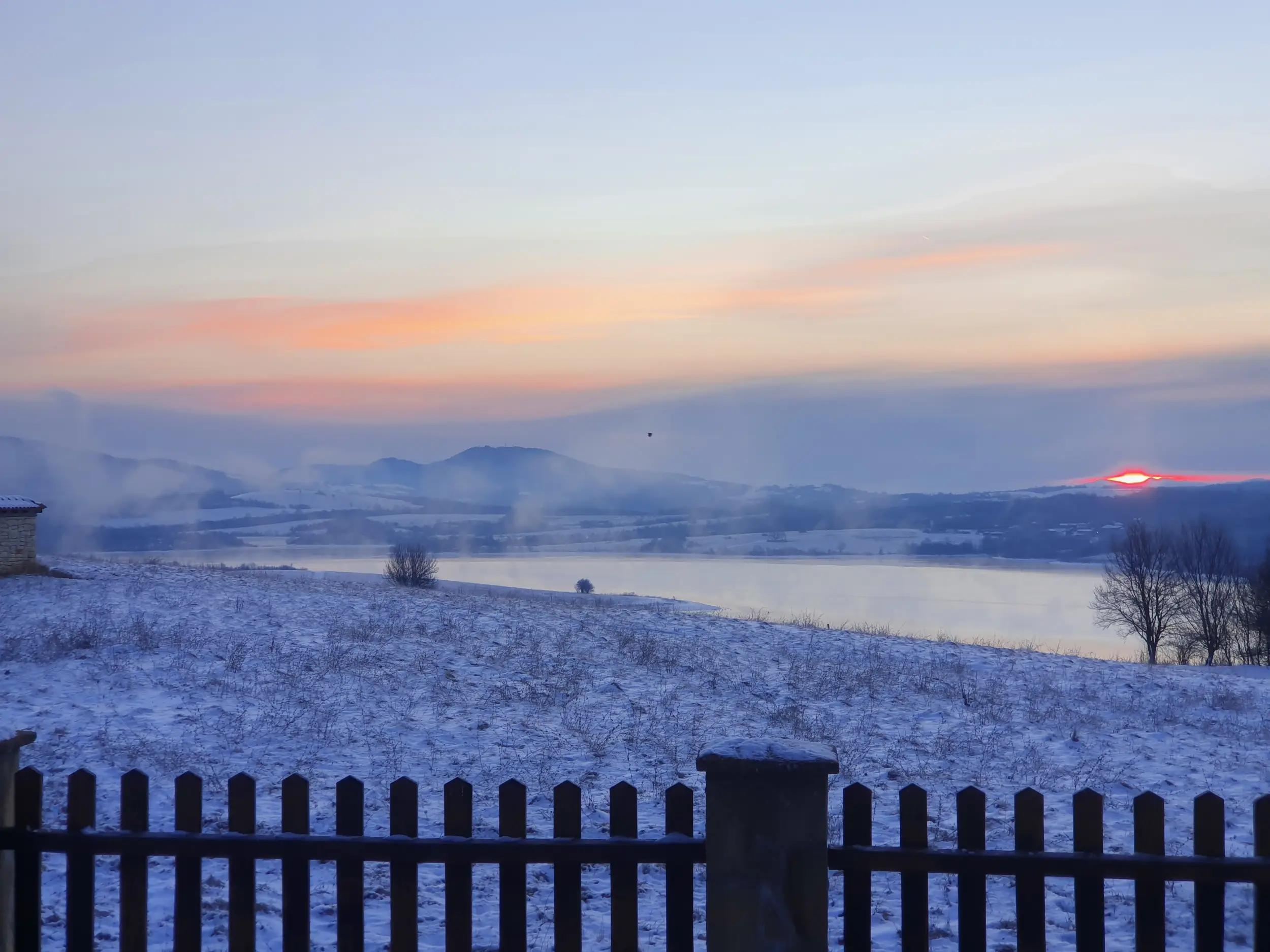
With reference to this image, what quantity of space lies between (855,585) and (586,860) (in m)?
103

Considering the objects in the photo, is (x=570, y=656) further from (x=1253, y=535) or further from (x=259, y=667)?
(x=1253, y=535)

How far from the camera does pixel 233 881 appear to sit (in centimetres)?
430

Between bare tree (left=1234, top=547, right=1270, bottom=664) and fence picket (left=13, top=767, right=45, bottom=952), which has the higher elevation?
fence picket (left=13, top=767, right=45, bottom=952)

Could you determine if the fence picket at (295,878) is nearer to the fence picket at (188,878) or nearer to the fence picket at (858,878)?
the fence picket at (188,878)

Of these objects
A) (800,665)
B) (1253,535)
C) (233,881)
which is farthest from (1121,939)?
(1253,535)

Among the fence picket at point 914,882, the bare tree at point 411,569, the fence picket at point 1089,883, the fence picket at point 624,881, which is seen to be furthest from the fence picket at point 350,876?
the bare tree at point 411,569

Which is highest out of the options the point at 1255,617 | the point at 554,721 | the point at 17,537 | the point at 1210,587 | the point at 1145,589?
the point at 17,537

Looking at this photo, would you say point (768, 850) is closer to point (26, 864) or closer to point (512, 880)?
point (512, 880)

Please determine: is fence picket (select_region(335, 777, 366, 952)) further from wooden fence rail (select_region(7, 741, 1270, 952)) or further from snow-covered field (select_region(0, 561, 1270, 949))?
snow-covered field (select_region(0, 561, 1270, 949))

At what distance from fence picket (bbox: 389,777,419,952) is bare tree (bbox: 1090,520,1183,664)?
63143 mm

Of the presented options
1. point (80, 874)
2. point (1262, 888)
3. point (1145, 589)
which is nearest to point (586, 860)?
point (80, 874)

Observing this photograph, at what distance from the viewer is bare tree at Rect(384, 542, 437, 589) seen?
169 ft

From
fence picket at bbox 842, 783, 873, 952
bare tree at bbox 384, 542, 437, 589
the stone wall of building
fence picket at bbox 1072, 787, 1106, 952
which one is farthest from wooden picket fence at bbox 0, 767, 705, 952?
bare tree at bbox 384, 542, 437, 589

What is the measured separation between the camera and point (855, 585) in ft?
341
